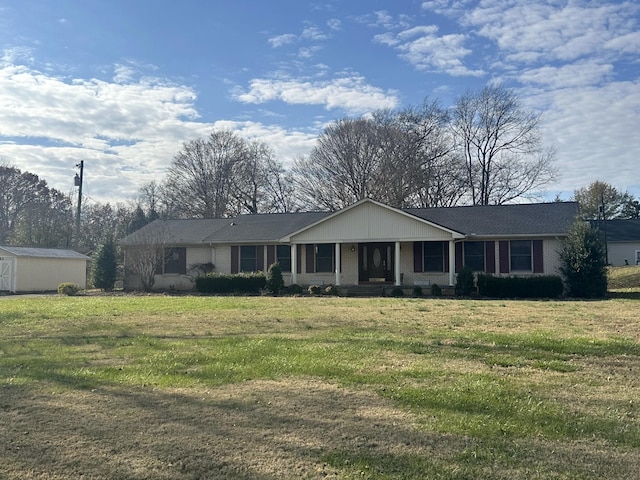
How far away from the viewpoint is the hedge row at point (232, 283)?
86.4 feet

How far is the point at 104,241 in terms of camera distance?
3047 cm

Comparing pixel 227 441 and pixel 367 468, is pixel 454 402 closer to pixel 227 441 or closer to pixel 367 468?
pixel 367 468

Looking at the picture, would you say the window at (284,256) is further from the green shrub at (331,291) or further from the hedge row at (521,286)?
the hedge row at (521,286)

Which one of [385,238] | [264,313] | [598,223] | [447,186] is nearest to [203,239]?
[385,238]

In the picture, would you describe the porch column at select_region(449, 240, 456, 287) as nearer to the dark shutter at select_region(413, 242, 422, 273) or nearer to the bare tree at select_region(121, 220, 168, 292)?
the dark shutter at select_region(413, 242, 422, 273)

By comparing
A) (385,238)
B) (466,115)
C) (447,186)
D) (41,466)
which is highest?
(466,115)

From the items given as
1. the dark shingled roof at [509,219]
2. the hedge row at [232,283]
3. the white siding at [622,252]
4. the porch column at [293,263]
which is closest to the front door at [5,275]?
the hedge row at [232,283]

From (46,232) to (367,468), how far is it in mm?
48029

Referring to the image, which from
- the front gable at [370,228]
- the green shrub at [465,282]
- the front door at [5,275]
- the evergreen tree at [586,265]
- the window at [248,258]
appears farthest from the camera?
the front door at [5,275]

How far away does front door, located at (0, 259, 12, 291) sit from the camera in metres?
30.0

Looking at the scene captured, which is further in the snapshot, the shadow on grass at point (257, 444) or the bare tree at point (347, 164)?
the bare tree at point (347, 164)

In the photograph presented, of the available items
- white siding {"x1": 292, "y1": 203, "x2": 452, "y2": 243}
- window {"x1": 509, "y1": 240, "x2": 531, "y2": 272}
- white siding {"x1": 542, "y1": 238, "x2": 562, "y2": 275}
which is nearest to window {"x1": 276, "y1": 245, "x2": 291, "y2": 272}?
white siding {"x1": 292, "y1": 203, "x2": 452, "y2": 243}

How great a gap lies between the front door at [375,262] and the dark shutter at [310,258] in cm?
228

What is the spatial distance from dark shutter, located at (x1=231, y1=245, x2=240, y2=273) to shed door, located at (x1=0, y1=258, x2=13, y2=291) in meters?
11.5
